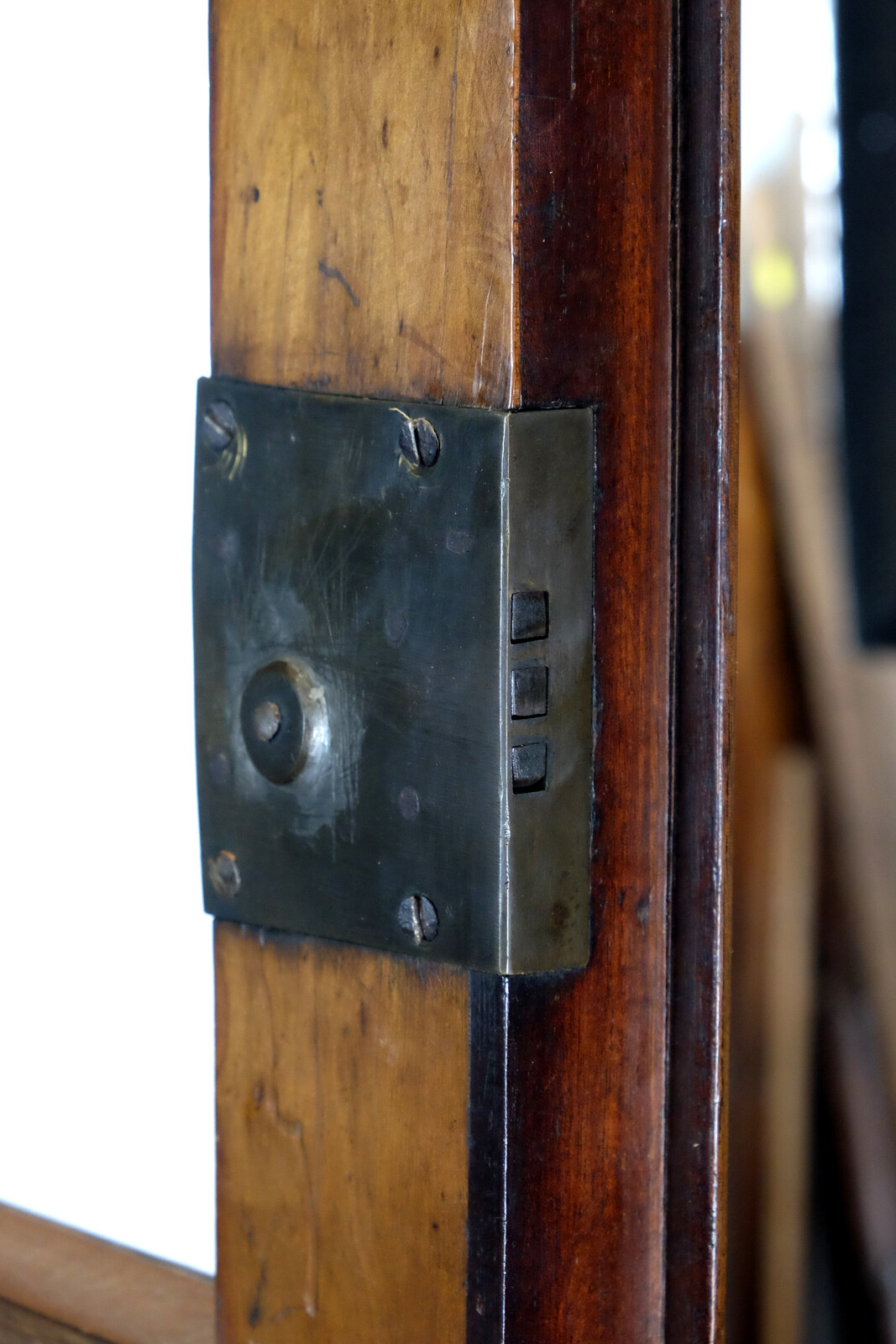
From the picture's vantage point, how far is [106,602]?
1.38 ft

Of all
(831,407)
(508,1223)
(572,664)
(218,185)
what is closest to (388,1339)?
(508,1223)

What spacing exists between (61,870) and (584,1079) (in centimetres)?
20

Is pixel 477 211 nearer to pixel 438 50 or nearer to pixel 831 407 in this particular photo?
pixel 438 50

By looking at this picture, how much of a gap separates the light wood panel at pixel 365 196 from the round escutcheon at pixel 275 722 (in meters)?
0.08

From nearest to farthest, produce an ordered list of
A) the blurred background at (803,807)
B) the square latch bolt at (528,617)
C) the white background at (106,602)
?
the square latch bolt at (528,617) → the white background at (106,602) → the blurred background at (803,807)

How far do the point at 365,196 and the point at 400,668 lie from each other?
0.11 m

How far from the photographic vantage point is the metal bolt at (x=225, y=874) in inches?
14.3

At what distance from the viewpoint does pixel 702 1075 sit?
0.34m

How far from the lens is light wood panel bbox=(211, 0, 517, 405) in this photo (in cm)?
30

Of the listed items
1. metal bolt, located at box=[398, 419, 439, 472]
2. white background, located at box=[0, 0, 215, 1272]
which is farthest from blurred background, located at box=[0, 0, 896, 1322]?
metal bolt, located at box=[398, 419, 439, 472]

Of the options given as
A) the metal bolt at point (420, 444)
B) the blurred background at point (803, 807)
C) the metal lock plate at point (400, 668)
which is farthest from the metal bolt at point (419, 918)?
the blurred background at point (803, 807)

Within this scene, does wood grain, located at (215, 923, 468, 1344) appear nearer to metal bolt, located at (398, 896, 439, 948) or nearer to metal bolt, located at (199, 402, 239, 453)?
metal bolt, located at (398, 896, 439, 948)

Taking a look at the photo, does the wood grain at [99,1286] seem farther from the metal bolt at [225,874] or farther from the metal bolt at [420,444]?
the metal bolt at [420,444]

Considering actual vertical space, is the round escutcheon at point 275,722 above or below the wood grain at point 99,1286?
above
